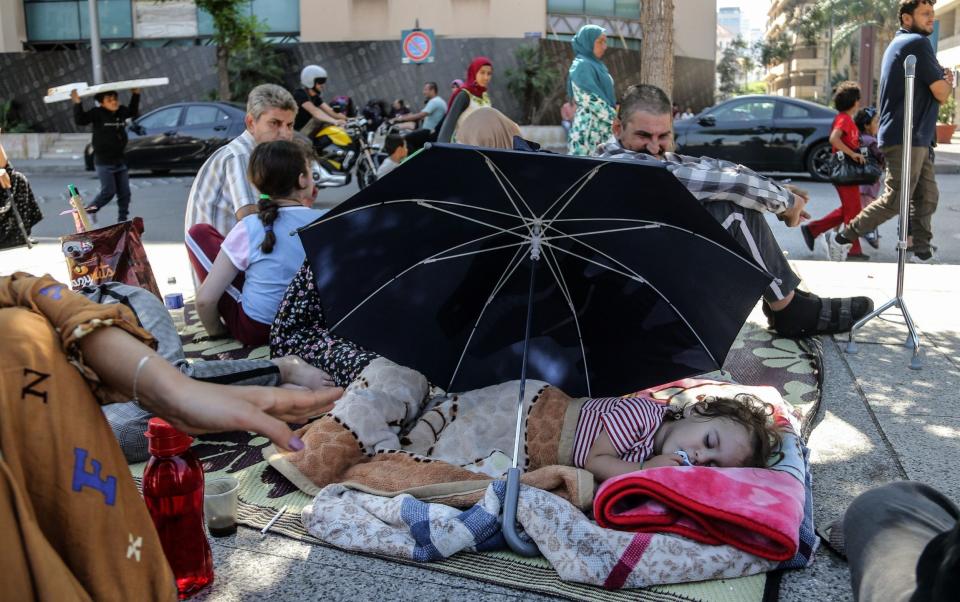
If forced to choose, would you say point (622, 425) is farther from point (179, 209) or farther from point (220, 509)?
point (179, 209)

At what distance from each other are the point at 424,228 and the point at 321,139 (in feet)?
35.0

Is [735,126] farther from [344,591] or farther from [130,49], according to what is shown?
[130,49]

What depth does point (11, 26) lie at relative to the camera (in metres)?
25.9

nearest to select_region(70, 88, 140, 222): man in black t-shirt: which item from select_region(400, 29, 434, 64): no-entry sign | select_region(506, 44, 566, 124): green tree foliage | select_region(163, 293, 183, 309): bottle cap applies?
select_region(163, 293, 183, 309): bottle cap

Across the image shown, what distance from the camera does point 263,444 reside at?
11.6ft

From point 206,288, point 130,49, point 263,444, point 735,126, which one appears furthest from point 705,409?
point 130,49

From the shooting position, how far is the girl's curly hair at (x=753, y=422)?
285 cm

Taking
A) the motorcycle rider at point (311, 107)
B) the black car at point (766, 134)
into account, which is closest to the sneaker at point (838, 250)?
the black car at point (766, 134)

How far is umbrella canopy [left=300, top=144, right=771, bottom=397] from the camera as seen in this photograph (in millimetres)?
2580

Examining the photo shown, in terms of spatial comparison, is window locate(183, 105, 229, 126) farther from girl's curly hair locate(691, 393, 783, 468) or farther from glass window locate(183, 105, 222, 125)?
girl's curly hair locate(691, 393, 783, 468)

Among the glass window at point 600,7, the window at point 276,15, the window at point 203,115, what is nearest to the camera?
the window at point 203,115

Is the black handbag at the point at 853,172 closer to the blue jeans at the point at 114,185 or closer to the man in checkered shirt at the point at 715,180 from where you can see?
the man in checkered shirt at the point at 715,180

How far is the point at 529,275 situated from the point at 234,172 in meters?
3.04

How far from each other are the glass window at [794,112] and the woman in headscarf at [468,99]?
790 cm
